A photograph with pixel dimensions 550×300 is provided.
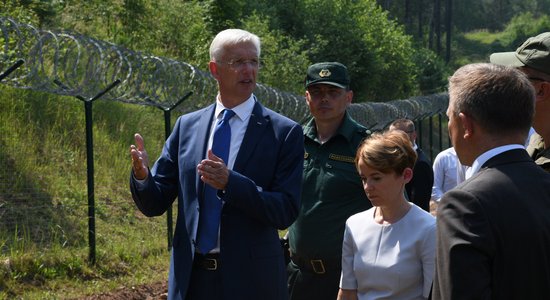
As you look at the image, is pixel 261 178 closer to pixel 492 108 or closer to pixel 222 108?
pixel 222 108

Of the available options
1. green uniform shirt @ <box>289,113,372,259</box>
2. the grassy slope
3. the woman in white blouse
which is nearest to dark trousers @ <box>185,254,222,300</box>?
Answer: the woman in white blouse

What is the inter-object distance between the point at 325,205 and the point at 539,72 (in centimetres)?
184

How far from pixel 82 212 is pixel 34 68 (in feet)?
10.9

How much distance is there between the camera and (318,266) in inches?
220

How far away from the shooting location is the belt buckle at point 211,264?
181 inches

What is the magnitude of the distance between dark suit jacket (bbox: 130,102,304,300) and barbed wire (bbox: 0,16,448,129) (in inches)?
155

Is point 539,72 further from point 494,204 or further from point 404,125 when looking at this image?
point 404,125

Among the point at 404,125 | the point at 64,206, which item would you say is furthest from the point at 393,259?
the point at 64,206

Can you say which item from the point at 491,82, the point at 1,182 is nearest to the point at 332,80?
the point at 491,82

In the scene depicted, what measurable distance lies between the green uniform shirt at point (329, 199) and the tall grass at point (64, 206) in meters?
3.79

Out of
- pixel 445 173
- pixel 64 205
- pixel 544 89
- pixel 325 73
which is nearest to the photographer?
pixel 544 89

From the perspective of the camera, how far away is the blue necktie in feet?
15.1

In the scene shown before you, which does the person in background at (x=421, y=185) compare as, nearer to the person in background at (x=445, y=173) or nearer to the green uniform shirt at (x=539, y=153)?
the person in background at (x=445, y=173)

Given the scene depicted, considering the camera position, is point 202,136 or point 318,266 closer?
point 202,136
